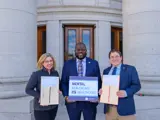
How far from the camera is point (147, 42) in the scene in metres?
6.16

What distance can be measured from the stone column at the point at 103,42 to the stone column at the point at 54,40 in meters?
1.82

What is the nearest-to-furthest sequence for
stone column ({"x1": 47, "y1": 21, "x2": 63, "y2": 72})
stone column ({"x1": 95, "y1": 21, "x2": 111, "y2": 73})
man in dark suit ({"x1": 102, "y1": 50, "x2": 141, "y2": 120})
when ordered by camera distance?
man in dark suit ({"x1": 102, "y1": 50, "x2": 141, "y2": 120}) < stone column ({"x1": 47, "y1": 21, "x2": 63, "y2": 72}) < stone column ({"x1": 95, "y1": 21, "x2": 111, "y2": 73})

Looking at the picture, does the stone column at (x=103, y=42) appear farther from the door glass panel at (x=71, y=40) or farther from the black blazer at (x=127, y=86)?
the black blazer at (x=127, y=86)

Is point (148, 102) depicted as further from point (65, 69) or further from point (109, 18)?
point (109, 18)

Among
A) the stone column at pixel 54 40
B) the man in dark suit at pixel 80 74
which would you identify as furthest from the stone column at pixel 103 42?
the man in dark suit at pixel 80 74

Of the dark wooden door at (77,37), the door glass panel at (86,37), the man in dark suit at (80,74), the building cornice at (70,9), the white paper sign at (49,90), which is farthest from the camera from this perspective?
the door glass panel at (86,37)

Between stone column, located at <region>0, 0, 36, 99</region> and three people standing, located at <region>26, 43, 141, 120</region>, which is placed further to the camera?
stone column, located at <region>0, 0, 36, 99</region>

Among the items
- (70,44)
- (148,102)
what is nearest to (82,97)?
(148,102)

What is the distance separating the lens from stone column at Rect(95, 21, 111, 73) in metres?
11.7

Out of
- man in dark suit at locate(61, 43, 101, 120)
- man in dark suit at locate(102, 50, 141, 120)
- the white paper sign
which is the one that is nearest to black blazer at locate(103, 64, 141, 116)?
man in dark suit at locate(102, 50, 141, 120)

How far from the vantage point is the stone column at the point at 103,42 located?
11.7 meters

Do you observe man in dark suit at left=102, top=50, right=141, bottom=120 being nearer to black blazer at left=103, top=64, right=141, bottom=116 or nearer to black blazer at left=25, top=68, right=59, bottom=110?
black blazer at left=103, top=64, right=141, bottom=116

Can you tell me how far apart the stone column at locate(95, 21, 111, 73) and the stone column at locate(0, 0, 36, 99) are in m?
6.15

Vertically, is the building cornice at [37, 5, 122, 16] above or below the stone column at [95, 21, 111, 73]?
above
